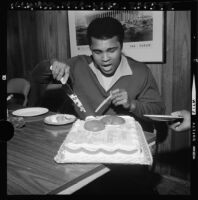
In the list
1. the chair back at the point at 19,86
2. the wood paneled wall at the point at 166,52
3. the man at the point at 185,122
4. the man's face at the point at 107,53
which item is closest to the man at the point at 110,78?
the man's face at the point at 107,53

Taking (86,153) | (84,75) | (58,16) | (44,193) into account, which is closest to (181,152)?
(84,75)

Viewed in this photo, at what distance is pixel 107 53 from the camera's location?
1.09 meters

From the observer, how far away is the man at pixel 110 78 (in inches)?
39.6

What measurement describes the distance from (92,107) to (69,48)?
586mm

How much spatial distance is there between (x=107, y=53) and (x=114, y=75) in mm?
174

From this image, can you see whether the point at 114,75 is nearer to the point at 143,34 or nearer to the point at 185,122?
the point at 143,34

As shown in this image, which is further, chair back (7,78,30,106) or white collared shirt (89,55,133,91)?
chair back (7,78,30,106)

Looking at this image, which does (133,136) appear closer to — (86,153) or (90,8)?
(86,153)

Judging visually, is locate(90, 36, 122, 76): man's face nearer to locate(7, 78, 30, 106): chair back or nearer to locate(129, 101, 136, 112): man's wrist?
locate(129, 101, 136, 112): man's wrist

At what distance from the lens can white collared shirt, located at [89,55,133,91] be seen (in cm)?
122

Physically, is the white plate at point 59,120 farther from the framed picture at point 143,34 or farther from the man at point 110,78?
the framed picture at point 143,34

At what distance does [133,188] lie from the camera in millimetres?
754

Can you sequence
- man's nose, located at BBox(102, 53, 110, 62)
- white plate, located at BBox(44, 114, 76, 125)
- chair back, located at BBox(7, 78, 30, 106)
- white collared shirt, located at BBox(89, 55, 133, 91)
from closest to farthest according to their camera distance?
white plate, located at BBox(44, 114, 76, 125)
man's nose, located at BBox(102, 53, 110, 62)
white collared shirt, located at BBox(89, 55, 133, 91)
chair back, located at BBox(7, 78, 30, 106)

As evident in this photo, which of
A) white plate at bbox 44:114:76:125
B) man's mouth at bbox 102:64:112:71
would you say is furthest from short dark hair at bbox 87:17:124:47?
white plate at bbox 44:114:76:125
